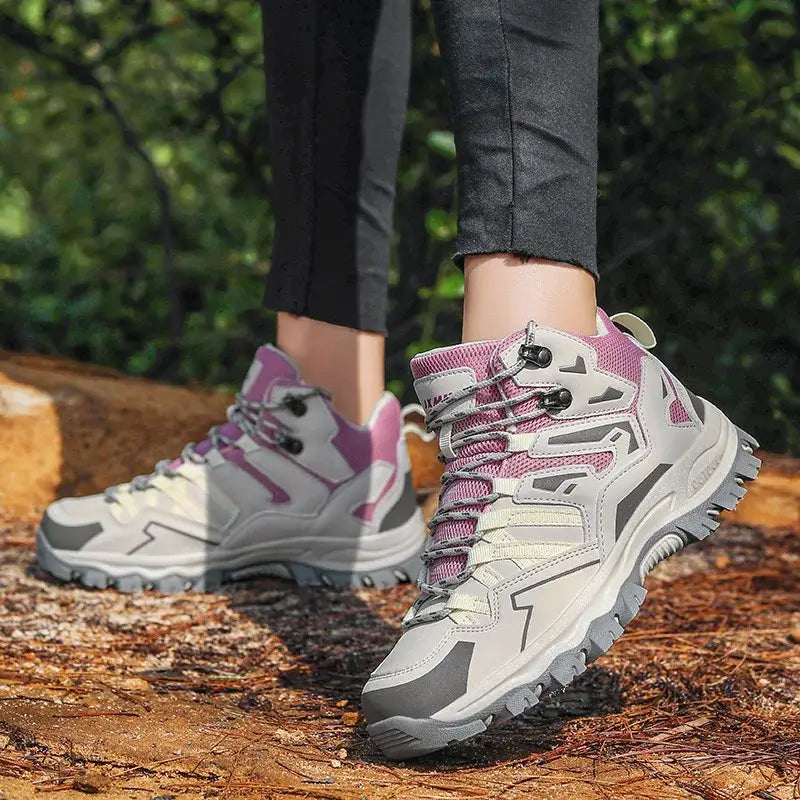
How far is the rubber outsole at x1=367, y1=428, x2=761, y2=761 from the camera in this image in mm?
1150

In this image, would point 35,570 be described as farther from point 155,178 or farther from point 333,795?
point 155,178

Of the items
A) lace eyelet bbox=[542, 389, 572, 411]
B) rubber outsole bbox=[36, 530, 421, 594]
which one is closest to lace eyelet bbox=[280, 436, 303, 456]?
rubber outsole bbox=[36, 530, 421, 594]

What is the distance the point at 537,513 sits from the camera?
1271 millimetres

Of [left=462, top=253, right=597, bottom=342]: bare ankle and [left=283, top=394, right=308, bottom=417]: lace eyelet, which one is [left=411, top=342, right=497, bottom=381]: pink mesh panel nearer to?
[left=462, top=253, right=597, bottom=342]: bare ankle

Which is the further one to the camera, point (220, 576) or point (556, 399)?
point (220, 576)

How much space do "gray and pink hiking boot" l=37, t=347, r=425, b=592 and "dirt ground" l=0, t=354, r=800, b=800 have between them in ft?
0.15

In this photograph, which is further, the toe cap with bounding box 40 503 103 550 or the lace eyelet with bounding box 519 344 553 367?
the toe cap with bounding box 40 503 103 550

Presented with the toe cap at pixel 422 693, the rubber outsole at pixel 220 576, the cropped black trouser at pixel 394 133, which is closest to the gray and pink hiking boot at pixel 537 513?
the toe cap at pixel 422 693

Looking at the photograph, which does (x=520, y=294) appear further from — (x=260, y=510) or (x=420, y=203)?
(x=420, y=203)

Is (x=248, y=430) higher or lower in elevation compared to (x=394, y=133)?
lower

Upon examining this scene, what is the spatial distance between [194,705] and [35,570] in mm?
783

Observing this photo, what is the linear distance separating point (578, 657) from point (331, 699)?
322 millimetres

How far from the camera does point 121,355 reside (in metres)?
3.59

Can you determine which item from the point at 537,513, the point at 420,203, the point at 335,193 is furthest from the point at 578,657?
the point at 420,203
